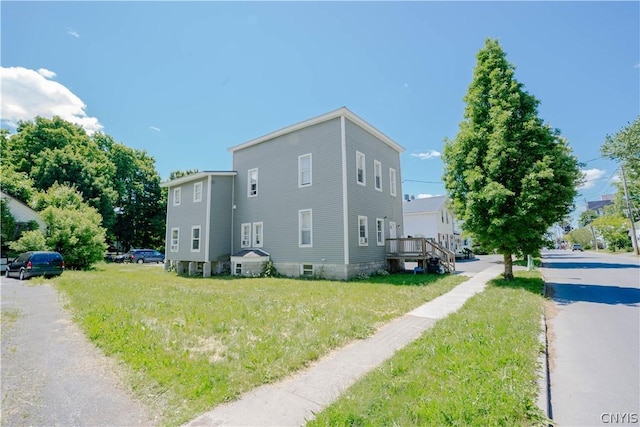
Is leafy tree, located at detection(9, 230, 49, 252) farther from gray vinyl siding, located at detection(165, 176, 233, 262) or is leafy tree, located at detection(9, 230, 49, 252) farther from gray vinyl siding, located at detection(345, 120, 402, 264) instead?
gray vinyl siding, located at detection(345, 120, 402, 264)

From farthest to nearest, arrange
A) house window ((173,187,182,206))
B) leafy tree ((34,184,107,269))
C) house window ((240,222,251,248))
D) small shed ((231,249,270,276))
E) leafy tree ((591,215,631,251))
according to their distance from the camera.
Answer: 1. leafy tree ((591,215,631,251))
2. house window ((173,187,182,206))
3. leafy tree ((34,184,107,269))
4. house window ((240,222,251,248))
5. small shed ((231,249,270,276))

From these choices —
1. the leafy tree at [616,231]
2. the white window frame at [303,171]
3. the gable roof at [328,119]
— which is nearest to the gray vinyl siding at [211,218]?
the gable roof at [328,119]

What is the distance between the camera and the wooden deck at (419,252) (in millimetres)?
16391

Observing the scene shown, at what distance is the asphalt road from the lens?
3410 mm

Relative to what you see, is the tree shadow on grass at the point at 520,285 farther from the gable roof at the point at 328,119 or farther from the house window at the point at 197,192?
the house window at the point at 197,192

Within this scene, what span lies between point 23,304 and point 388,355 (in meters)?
11.3

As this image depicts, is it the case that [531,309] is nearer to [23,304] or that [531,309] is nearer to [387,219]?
[387,219]

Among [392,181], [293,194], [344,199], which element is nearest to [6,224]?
[293,194]

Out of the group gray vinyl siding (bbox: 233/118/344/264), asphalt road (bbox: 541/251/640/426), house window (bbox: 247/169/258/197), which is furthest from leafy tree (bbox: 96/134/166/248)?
asphalt road (bbox: 541/251/640/426)

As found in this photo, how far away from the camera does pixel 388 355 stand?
4.89m

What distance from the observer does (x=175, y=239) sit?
22.2 meters

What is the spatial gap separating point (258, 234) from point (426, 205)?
74.5ft

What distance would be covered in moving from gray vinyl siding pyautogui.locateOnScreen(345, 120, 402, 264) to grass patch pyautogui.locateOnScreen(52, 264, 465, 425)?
4.69m

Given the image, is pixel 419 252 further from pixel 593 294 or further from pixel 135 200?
pixel 135 200
